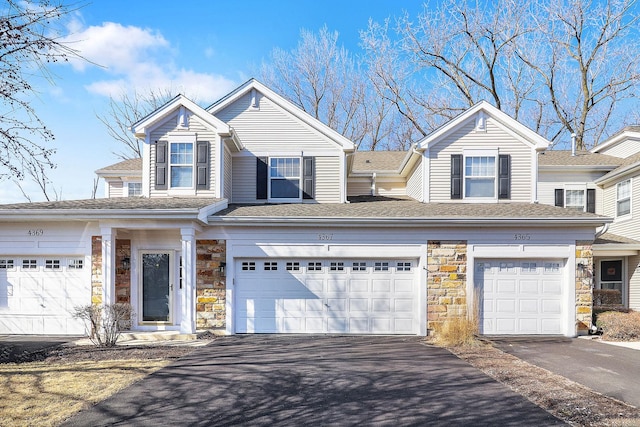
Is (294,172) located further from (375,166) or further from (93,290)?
(93,290)

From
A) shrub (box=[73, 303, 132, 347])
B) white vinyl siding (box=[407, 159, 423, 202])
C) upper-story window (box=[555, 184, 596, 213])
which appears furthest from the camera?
upper-story window (box=[555, 184, 596, 213])

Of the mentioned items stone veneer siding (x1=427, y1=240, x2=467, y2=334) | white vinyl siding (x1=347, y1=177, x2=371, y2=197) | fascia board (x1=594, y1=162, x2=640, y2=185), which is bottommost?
stone veneer siding (x1=427, y1=240, x2=467, y2=334)

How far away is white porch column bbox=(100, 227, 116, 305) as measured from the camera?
1122 centimetres

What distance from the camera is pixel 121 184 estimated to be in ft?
61.0

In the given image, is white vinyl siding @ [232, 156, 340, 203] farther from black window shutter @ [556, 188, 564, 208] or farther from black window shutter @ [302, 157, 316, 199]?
black window shutter @ [556, 188, 564, 208]

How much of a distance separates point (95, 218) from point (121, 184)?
8.04 m

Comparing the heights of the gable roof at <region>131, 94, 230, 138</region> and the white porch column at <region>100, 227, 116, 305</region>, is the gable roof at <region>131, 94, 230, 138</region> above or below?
above

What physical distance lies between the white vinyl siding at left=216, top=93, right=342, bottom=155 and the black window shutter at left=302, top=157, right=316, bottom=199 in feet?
1.11

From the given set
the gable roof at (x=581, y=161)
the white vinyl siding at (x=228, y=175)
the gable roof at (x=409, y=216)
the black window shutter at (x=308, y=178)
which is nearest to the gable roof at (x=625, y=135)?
the gable roof at (x=581, y=161)

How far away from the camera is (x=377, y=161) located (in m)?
19.4

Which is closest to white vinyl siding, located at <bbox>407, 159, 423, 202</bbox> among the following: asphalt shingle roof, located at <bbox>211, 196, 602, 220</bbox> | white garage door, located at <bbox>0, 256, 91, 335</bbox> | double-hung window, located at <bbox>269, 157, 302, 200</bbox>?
asphalt shingle roof, located at <bbox>211, 196, 602, 220</bbox>

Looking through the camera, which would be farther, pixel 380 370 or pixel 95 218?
pixel 95 218

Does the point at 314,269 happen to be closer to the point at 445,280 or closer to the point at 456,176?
the point at 445,280

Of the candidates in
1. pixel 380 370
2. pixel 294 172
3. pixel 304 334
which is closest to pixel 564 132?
pixel 294 172
